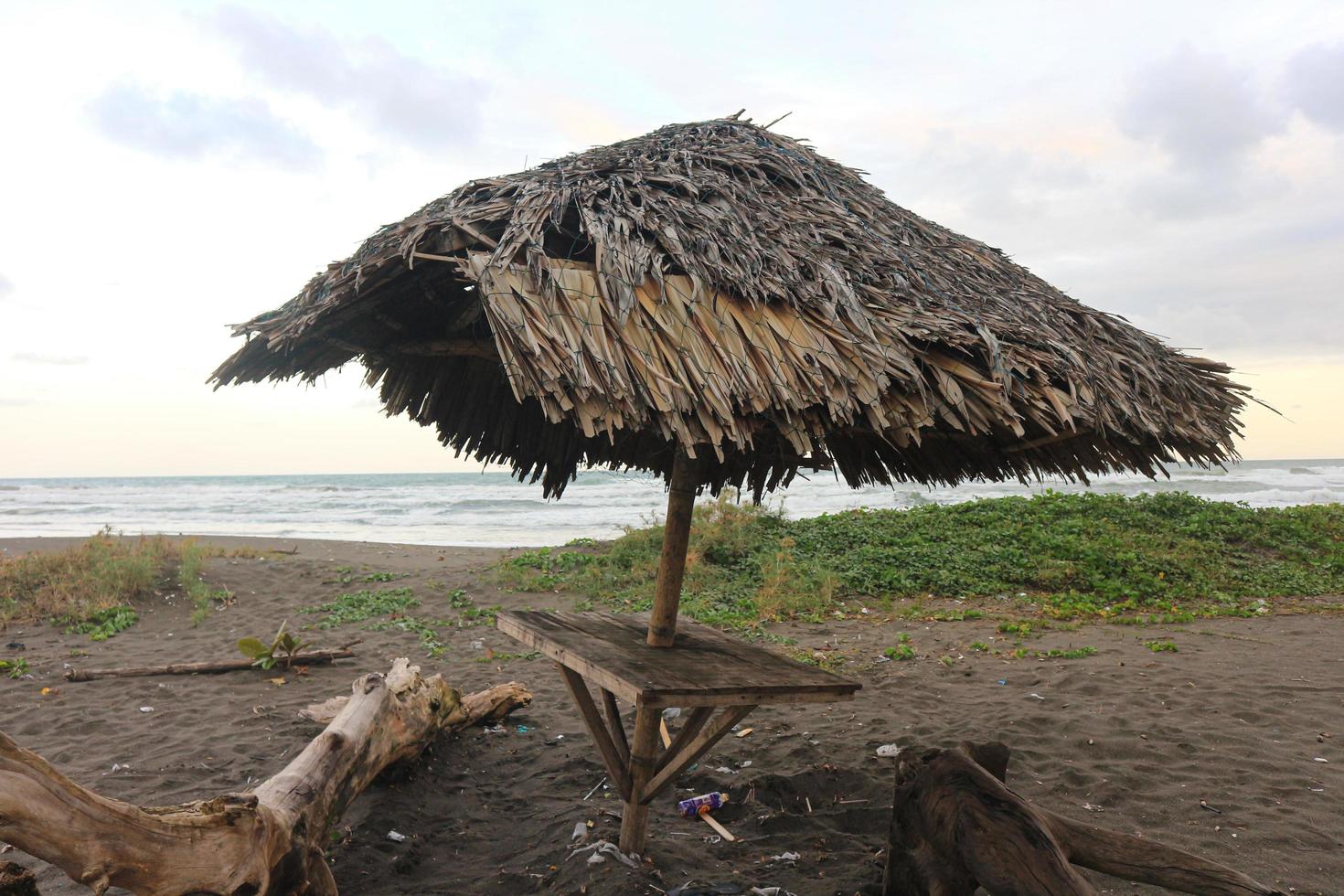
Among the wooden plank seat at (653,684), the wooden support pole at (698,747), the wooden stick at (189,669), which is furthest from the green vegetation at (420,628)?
the wooden support pole at (698,747)

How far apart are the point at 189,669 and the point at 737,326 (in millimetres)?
5395

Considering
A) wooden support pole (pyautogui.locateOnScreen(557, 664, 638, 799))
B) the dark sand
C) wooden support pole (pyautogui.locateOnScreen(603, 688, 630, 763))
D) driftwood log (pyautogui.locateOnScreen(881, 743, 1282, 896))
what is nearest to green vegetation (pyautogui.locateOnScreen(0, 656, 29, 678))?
the dark sand

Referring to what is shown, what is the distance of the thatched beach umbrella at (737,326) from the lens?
2422mm

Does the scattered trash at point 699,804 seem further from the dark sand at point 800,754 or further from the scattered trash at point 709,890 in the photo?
the scattered trash at point 709,890

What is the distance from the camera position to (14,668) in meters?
5.94

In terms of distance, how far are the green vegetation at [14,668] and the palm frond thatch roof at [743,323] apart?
13.9ft

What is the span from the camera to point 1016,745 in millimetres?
4574

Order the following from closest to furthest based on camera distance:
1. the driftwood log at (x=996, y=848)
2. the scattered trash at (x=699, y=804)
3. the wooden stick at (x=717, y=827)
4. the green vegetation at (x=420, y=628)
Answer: the driftwood log at (x=996, y=848), the wooden stick at (x=717, y=827), the scattered trash at (x=699, y=804), the green vegetation at (x=420, y=628)

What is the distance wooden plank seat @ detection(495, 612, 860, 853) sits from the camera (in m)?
2.70

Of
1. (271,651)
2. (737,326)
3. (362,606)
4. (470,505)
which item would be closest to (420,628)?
(362,606)

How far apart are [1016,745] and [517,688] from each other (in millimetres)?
2992

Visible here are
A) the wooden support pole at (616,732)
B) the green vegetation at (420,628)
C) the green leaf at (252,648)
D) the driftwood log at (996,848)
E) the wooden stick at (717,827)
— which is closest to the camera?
the driftwood log at (996,848)

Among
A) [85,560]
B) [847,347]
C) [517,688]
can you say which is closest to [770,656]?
[847,347]

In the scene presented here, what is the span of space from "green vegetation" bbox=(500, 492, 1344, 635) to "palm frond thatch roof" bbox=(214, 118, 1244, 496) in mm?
4723
